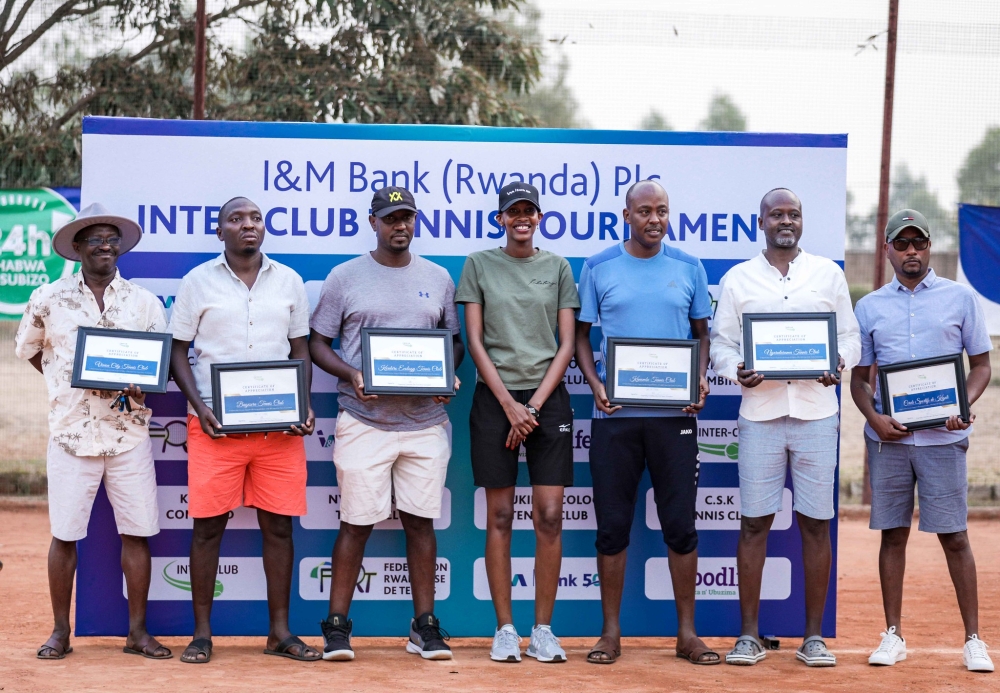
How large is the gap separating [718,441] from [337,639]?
2.24 metres

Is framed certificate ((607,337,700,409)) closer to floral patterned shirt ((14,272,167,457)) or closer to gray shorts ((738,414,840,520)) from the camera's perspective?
gray shorts ((738,414,840,520))

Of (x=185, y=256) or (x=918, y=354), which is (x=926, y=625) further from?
(x=185, y=256)

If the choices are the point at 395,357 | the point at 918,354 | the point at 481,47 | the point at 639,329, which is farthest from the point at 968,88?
the point at 395,357

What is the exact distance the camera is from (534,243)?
5.88 m

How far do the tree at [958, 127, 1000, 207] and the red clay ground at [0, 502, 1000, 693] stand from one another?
4175 millimetres

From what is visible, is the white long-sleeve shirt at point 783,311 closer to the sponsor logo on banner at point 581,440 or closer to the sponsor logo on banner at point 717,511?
the sponsor logo on banner at point 717,511

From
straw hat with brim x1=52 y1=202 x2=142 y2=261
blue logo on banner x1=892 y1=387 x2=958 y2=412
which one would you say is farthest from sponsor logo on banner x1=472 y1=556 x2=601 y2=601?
straw hat with brim x1=52 y1=202 x2=142 y2=261

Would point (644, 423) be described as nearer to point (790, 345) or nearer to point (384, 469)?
point (790, 345)

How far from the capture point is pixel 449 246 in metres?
5.89

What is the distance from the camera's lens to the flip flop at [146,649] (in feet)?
17.7

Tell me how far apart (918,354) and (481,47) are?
5.74m

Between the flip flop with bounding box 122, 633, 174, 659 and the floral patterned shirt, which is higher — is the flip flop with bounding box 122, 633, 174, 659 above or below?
below

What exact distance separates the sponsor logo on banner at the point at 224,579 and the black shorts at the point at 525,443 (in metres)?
1.36

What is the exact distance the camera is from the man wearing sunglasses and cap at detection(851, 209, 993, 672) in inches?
210
